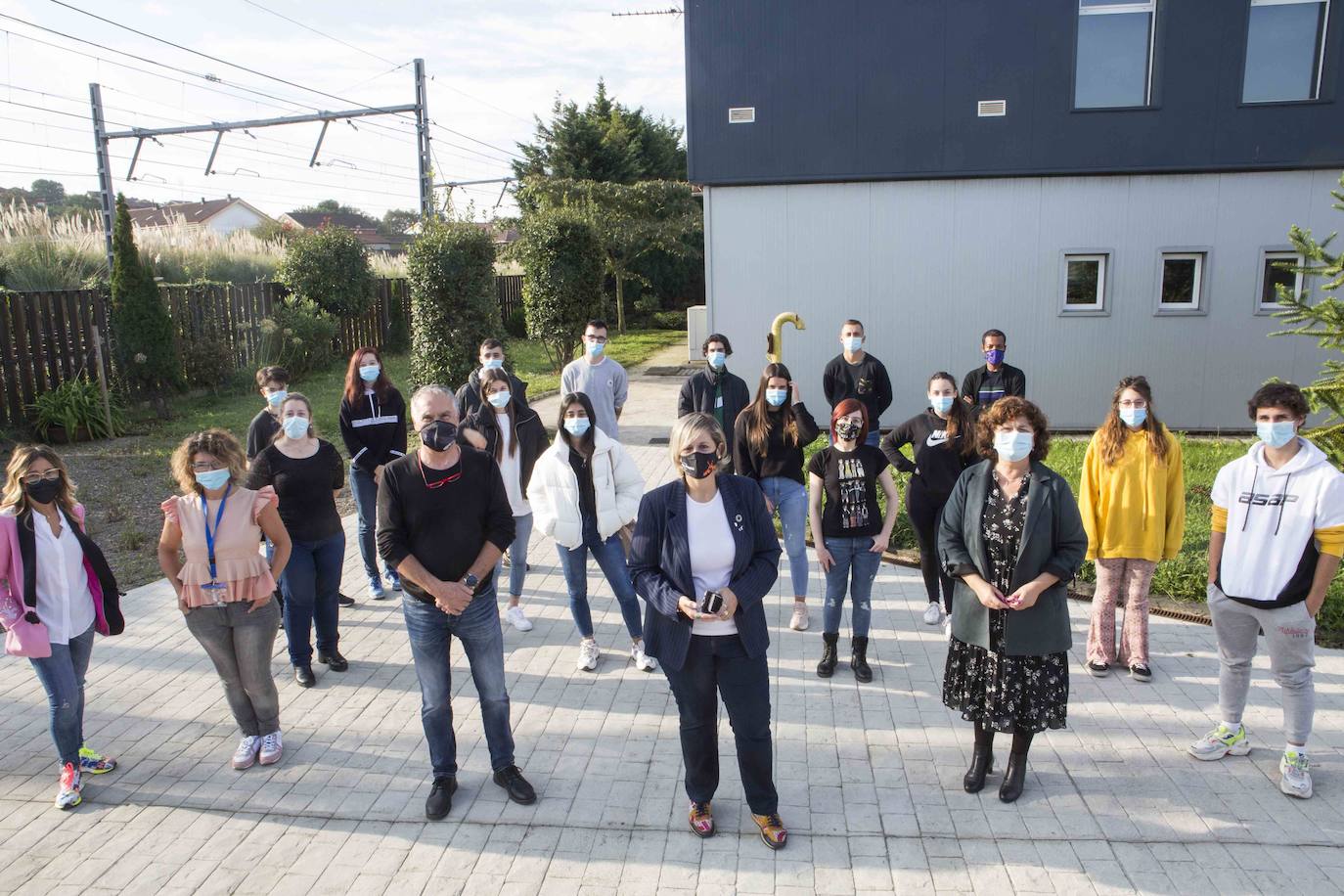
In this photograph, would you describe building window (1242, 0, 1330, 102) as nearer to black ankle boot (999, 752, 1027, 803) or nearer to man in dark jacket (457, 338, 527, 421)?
man in dark jacket (457, 338, 527, 421)

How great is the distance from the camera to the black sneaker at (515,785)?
4.48m

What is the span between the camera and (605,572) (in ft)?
19.5

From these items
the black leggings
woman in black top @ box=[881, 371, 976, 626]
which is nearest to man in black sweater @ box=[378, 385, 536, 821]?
woman in black top @ box=[881, 371, 976, 626]

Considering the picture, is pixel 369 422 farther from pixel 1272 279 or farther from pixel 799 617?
Result: pixel 1272 279

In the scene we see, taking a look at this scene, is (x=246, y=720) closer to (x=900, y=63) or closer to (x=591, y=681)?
(x=591, y=681)

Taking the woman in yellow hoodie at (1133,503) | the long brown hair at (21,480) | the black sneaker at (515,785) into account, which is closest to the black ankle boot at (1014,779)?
the woman in yellow hoodie at (1133,503)

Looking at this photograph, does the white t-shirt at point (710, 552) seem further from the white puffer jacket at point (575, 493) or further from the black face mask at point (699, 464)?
the white puffer jacket at point (575, 493)

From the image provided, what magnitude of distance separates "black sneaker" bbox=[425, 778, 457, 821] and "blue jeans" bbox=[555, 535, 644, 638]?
1.65 meters

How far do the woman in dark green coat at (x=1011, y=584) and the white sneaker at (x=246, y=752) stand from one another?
12.2 feet

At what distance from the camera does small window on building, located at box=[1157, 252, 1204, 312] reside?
505 inches

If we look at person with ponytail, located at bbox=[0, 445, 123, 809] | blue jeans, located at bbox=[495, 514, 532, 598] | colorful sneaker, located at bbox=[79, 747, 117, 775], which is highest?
person with ponytail, located at bbox=[0, 445, 123, 809]

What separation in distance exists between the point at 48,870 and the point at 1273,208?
14.9 m

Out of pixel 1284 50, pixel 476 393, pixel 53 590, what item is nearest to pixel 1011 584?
pixel 476 393

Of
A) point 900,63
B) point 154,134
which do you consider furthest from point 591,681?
point 154,134
